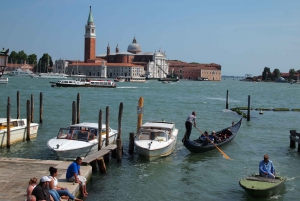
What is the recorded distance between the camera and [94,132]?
12844 mm

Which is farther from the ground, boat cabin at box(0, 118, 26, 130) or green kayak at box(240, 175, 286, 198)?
boat cabin at box(0, 118, 26, 130)

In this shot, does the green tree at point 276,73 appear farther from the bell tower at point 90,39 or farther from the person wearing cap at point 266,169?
the person wearing cap at point 266,169

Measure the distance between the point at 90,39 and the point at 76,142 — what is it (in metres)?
114

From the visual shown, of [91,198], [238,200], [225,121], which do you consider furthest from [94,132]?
[225,121]

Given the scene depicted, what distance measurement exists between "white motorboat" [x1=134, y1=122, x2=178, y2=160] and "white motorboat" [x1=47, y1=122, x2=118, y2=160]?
1170 millimetres

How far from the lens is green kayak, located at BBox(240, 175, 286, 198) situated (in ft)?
29.2

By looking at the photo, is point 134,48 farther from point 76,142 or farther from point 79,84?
point 76,142

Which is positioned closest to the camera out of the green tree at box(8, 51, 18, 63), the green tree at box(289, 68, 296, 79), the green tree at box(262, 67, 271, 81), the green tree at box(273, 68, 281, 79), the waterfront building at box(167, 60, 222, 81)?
the green tree at box(8, 51, 18, 63)

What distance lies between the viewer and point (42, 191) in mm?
6617

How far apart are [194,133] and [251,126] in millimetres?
4607

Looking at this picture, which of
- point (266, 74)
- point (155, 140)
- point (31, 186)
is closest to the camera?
point (31, 186)

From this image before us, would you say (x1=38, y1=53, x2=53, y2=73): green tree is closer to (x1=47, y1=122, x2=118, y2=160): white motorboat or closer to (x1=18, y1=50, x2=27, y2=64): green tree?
(x1=18, y1=50, x2=27, y2=64): green tree

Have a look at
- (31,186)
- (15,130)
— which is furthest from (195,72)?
(31,186)

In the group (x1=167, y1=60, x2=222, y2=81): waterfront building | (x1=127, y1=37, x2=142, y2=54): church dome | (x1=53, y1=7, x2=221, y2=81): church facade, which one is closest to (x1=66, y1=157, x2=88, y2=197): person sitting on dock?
(x1=53, y1=7, x2=221, y2=81): church facade
